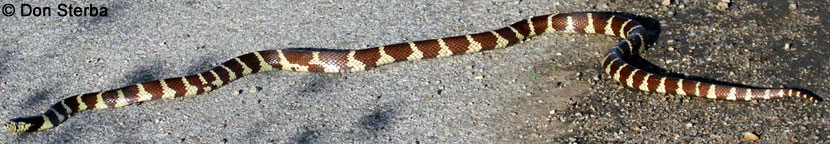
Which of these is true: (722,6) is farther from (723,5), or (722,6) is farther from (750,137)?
(750,137)

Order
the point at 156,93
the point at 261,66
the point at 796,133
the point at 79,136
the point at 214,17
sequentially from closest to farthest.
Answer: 1. the point at 796,133
2. the point at 79,136
3. the point at 156,93
4. the point at 261,66
5. the point at 214,17

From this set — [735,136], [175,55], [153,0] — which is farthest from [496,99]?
[153,0]

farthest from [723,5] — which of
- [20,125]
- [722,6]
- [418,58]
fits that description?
[20,125]

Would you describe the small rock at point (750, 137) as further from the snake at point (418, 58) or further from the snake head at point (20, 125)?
the snake head at point (20, 125)

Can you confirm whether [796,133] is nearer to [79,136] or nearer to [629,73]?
[629,73]

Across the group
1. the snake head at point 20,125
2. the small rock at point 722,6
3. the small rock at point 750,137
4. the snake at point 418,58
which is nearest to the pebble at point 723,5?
the small rock at point 722,6

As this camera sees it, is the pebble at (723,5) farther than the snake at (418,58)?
Yes
